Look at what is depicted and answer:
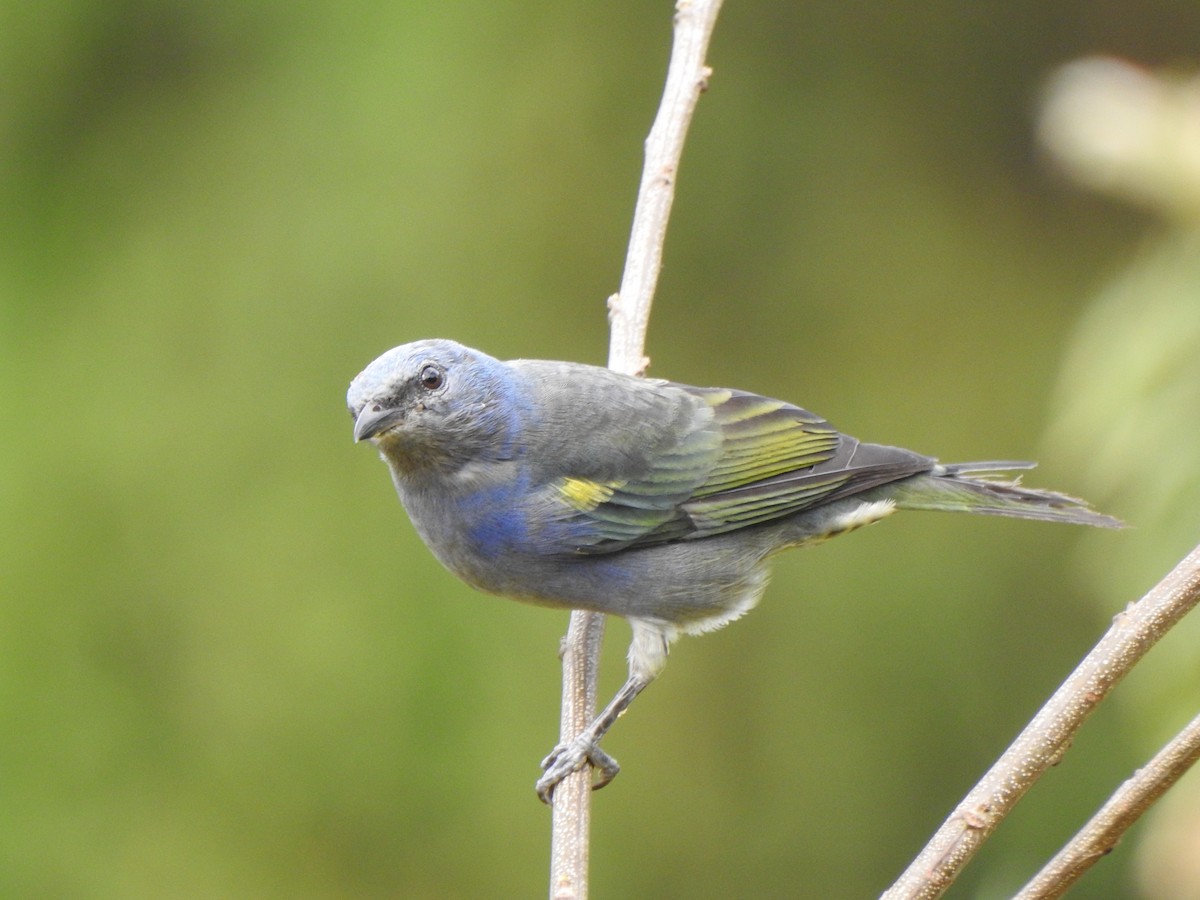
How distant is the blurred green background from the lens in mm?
5883

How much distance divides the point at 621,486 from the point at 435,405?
2.23 ft

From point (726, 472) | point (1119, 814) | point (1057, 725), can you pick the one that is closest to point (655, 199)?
point (726, 472)

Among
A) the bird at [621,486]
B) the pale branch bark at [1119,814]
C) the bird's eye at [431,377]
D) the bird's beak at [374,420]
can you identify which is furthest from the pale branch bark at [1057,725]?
the bird's eye at [431,377]

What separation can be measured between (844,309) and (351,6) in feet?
9.08

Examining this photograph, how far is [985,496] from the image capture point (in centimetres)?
404

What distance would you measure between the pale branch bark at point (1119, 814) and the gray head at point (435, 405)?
1.96m

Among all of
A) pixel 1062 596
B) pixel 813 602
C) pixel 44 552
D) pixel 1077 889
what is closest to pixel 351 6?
pixel 44 552

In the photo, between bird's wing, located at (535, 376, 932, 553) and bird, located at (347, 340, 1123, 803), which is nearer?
bird, located at (347, 340, 1123, 803)

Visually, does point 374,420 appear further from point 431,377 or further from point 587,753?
point 587,753

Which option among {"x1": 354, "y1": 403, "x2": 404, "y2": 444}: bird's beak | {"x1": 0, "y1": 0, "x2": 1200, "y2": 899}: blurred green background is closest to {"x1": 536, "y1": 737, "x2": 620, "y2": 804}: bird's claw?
{"x1": 354, "y1": 403, "x2": 404, "y2": 444}: bird's beak

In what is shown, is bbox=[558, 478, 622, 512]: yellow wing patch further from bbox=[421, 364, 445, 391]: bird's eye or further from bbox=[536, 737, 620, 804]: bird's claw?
bbox=[536, 737, 620, 804]: bird's claw

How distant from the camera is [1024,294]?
262 inches

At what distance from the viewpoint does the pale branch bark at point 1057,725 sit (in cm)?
214

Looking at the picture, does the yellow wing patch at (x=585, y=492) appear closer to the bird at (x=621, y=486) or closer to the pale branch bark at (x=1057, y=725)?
the bird at (x=621, y=486)
